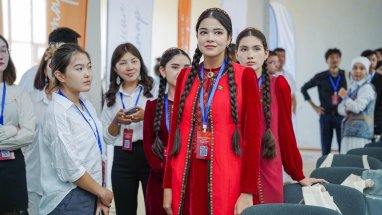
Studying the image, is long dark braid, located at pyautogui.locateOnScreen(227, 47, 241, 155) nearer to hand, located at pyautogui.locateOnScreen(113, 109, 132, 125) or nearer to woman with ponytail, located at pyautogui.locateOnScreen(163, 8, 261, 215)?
woman with ponytail, located at pyautogui.locateOnScreen(163, 8, 261, 215)

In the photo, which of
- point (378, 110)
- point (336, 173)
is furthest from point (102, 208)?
point (378, 110)

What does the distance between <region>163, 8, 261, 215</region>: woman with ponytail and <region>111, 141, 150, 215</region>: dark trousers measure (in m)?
0.93

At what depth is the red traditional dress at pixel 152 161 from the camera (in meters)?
2.77

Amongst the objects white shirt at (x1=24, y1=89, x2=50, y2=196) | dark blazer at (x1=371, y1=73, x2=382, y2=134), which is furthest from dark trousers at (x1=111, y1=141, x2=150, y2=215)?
dark blazer at (x1=371, y1=73, x2=382, y2=134)

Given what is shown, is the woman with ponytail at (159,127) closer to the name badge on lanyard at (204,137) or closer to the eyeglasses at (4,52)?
the name badge on lanyard at (204,137)

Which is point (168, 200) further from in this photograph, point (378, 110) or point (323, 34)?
point (323, 34)

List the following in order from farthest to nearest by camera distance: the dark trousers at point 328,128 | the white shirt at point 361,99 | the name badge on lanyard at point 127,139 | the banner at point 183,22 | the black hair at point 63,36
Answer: the dark trousers at point 328,128 → the white shirt at point 361,99 → the banner at point 183,22 → the black hair at point 63,36 → the name badge on lanyard at point 127,139

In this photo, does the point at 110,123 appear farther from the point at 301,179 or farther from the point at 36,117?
the point at 301,179

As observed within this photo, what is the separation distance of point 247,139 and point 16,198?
4.97 feet

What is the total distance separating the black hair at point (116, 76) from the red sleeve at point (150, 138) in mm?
423

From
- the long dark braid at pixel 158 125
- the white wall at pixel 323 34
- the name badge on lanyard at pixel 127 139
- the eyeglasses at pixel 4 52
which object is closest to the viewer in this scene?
the long dark braid at pixel 158 125

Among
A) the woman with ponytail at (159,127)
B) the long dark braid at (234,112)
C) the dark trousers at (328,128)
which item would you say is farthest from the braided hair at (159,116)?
the dark trousers at (328,128)

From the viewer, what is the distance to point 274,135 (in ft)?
7.79

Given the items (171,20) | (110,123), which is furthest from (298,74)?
(110,123)
